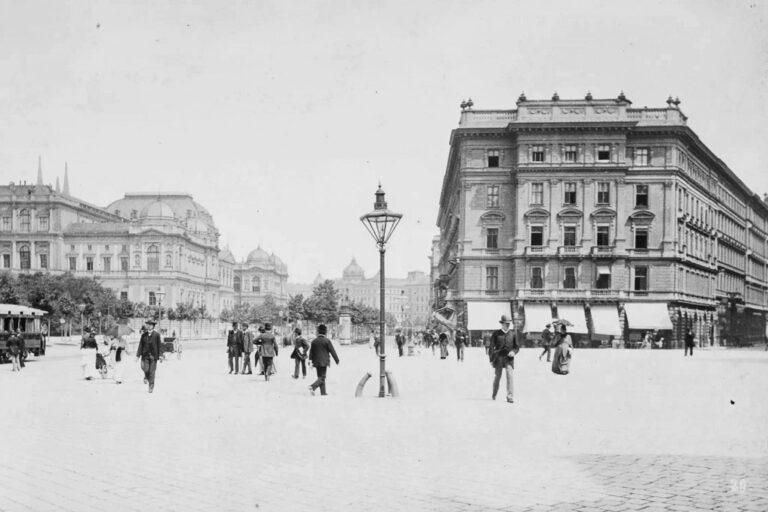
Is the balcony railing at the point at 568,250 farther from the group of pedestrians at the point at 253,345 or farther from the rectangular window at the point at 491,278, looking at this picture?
the group of pedestrians at the point at 253,345

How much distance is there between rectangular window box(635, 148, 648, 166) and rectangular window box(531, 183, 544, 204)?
752 cm

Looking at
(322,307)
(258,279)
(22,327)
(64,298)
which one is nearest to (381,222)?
(22,327)

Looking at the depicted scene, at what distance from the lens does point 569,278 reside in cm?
5838

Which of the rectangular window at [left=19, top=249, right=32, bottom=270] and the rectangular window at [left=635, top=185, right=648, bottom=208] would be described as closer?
the rectangular window at [left=635, top=185, right=648, bottom=208]

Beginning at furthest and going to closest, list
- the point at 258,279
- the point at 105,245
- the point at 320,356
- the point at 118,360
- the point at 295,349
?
the point at 258,279 → the point at 105,245 → the point at 118,360 → the point at 295,349 → the point at 320,356

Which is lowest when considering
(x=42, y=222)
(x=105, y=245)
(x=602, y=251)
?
(x=602, y=251)

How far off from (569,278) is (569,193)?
20.1 ft

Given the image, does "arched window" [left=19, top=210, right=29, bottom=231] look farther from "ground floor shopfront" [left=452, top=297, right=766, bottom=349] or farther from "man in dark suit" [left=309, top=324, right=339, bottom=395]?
"man in dark suit" [left=309, top=324, right=339, bottom=395]

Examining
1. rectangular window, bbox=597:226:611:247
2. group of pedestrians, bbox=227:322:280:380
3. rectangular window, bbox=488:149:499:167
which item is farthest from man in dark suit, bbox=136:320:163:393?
rectangular window, bbox=597:226:611:247

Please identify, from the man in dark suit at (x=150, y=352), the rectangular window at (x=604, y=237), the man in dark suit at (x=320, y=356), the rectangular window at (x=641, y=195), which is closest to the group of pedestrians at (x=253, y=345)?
the man in dark suit at (x=150, y=352)

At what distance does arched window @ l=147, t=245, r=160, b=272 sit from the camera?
109 meters

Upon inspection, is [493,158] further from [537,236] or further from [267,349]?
[267,349]

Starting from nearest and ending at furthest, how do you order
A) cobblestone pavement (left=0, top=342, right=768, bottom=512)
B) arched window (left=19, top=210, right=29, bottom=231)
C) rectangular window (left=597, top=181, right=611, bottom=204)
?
cobblestone pavement (left=0, top=342, right=768, bottom=512), rectangular window (left=597, top=181, right=611, bottom=204), arched window (left=19, top=210, right=29, bottom=231)

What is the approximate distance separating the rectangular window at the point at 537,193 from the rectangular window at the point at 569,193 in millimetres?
1657
